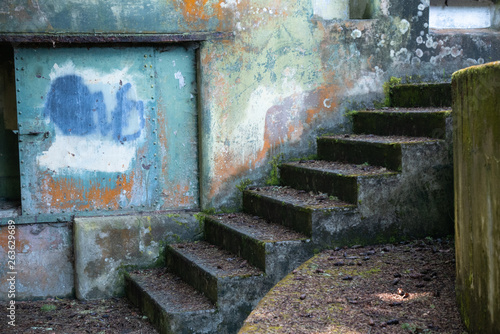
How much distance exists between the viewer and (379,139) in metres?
5.28

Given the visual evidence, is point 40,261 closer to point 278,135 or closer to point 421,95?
point 278,135

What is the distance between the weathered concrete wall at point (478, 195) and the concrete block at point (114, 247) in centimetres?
345

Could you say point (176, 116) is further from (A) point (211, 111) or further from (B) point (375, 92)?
(B) point (375, 92)

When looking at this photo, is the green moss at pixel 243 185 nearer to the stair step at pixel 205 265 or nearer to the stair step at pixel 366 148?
the stair step at pixel 205 265

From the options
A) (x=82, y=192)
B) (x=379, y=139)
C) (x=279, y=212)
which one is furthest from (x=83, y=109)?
(x=379, y=139)

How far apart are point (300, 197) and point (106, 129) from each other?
2.11 meters

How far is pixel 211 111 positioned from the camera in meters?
5.86

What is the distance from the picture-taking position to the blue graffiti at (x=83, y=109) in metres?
5.60

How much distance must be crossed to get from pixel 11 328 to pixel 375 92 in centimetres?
439

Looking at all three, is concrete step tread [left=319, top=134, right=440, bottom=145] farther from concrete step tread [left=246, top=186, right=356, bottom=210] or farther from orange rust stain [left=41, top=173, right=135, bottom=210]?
orange rust stain [left=41, top=173, right=135, bottom=210]

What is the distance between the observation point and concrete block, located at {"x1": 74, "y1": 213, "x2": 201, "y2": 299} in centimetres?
564

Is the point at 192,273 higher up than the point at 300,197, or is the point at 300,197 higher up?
the point at 300,197

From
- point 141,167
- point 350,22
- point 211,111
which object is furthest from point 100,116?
point 350,22

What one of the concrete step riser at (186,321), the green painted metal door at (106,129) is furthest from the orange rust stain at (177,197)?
the concrete step riser at (186,321)
